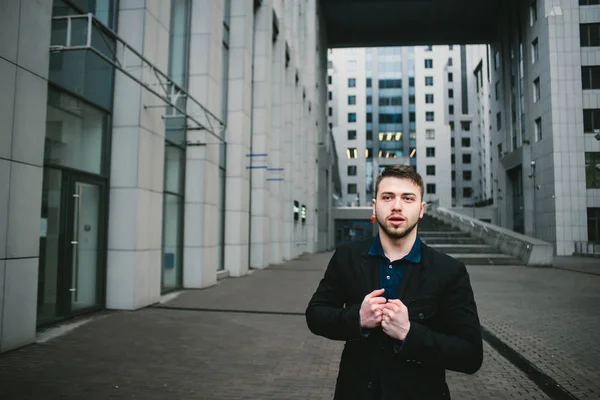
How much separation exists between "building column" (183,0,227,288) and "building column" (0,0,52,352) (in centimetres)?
656

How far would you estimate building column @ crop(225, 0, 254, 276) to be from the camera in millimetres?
17344

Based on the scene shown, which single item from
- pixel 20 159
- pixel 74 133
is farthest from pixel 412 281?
pixel 74 133

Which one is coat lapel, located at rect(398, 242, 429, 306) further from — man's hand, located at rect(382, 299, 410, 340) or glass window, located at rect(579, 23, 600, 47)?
glass window, located at rect(579, 23, 600, 47)

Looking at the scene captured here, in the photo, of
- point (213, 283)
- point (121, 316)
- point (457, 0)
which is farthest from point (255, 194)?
point (457, 0)

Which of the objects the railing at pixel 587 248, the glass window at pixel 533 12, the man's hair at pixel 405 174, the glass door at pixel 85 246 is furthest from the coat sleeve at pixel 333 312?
the glass window at pixel 533 12

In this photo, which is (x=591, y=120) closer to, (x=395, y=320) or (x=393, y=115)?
(x=395, y=320)

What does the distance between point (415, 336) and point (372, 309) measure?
0.21m

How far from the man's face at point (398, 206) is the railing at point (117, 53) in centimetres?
673

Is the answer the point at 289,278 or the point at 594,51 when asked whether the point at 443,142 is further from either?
the point at 289,278

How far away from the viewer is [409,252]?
212 centimetres

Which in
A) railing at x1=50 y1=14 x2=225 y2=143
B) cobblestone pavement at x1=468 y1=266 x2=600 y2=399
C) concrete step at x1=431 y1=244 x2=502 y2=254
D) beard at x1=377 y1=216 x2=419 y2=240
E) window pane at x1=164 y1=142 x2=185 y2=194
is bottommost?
cobblestone pavement at x1=468 y1=266 x2=600 y2=399

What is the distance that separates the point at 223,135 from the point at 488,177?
261 ft

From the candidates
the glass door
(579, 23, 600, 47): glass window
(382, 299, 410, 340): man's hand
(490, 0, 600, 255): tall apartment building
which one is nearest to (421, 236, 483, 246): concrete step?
(490, 0, 600, 255): tall apartment building

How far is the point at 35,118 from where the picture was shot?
7047 mm
